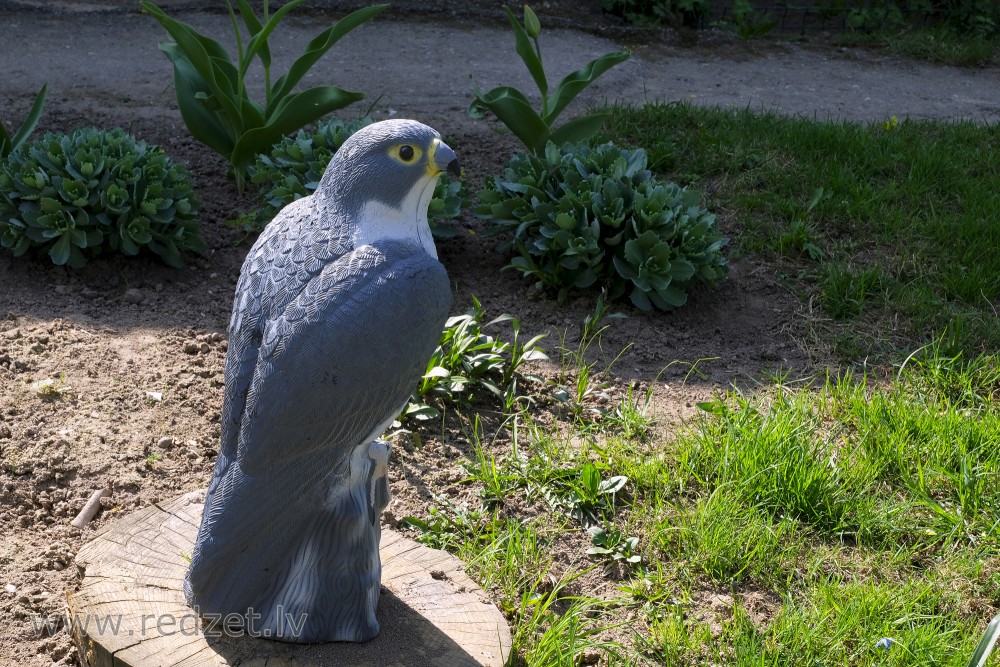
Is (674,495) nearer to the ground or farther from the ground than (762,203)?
nearer to the ground

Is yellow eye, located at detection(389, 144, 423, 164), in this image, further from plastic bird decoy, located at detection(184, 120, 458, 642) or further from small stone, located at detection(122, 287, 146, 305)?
small stone, located at detection(122, 287, 146, 305)

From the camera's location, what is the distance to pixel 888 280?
4.39 meters

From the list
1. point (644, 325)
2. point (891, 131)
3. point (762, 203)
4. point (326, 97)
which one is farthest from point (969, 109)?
point (326, 97)

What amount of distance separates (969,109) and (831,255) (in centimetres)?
296

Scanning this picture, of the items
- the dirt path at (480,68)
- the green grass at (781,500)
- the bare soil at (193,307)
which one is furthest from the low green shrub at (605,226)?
the dirt path at (480,68)

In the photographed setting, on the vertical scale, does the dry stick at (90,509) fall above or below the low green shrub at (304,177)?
below

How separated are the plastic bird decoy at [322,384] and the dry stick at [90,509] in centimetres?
98

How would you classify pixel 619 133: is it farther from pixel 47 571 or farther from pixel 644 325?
pixel 47 571

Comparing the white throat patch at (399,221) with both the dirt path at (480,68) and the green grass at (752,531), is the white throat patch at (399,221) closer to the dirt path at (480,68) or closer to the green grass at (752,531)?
the green grass at (752,531)

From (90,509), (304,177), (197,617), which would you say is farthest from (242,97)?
(197,617)

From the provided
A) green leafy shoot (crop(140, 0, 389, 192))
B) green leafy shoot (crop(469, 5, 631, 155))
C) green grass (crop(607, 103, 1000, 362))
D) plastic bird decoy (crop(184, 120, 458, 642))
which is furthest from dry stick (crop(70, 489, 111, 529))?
green grass (crop(607, 103, 1000, 362))

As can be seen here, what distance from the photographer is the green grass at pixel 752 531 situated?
268cm

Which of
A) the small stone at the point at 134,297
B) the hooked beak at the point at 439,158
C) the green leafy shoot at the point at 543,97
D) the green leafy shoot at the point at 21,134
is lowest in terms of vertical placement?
the small stone at the point at 134,297

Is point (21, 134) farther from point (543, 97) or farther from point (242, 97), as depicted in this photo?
point (543, 97)
